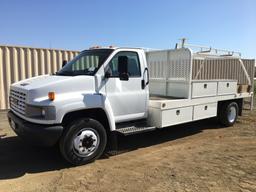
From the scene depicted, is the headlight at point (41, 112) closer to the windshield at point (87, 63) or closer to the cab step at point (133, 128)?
the windshield at point (87, 63)

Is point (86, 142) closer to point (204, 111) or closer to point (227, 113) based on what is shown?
point (204, 111)

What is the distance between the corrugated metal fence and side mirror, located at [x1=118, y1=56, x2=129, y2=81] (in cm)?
617

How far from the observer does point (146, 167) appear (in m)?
4.77

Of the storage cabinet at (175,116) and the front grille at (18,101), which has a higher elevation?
the front grille at (18,101)

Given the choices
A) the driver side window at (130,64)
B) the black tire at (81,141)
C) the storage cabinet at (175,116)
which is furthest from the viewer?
the storage cabinet at (175,116)

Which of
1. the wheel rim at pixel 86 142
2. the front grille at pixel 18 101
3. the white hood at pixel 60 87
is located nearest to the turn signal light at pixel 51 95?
the white hood at pixel 60 87

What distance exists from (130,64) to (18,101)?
239 centimetres

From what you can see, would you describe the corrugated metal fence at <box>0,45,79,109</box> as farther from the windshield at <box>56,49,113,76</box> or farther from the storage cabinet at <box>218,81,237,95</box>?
the storage cabinet at <box>218,81,237,95</box>

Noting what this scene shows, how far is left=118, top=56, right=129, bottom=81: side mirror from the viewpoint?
4.98m

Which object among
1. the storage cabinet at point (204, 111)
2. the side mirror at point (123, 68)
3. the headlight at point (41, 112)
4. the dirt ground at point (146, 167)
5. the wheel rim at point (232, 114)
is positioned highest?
the side mirror at point (123, 68)

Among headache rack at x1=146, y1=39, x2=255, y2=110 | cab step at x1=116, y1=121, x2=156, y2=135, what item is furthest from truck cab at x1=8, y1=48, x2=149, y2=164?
headache rack at x1=146, y1=39, x2=255, y2=110

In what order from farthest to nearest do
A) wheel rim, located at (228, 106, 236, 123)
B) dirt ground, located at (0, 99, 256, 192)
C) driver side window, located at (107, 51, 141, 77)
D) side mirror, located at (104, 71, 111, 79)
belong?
wheel rim, located at (228, 106, 236, 123)
driver side window, located at (107, 51, 141, 77)
side mirror, located at (104, 71, 111, 79)
dirt ground, located at (0, 99, 256, 192)

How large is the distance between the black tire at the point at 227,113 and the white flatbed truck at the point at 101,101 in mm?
797

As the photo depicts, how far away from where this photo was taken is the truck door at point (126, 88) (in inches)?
203
